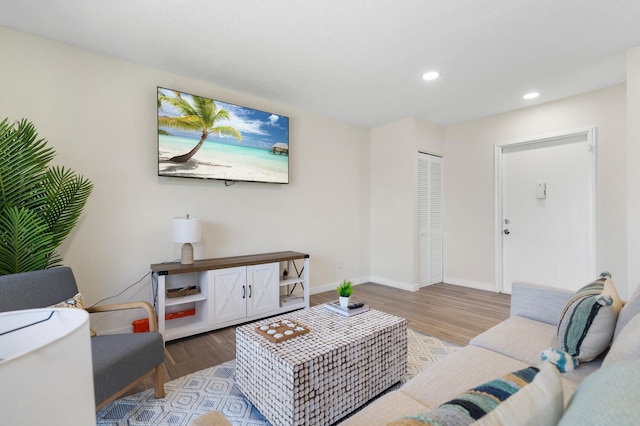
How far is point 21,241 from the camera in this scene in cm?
190

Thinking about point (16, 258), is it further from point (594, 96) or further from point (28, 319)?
point (594, 96)

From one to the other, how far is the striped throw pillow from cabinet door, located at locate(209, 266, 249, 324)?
249 centimetres

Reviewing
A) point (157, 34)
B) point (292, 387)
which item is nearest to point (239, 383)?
point (292, 387)

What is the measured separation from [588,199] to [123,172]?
4.94 m

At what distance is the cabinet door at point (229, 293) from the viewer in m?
2.84

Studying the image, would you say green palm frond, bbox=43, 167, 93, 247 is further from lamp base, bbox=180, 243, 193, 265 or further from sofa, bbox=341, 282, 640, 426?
sofa, bbox=341, 282, 640, 426

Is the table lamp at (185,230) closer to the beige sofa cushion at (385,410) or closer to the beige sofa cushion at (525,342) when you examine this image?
the beige sofa cushion at (385,410)

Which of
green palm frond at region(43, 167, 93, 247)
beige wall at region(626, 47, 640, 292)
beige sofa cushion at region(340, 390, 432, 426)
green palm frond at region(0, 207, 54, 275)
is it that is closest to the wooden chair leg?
green palm frond at region(0, 207, 54, 275)

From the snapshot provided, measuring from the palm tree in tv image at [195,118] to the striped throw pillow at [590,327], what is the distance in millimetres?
3120

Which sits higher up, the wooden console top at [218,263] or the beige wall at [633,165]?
the beige wall at [633,165]

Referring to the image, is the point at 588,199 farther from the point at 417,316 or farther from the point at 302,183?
the point at 302,183

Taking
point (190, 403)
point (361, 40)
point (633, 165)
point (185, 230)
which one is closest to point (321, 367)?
point (190, 403)

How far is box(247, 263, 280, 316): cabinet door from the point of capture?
120 inches

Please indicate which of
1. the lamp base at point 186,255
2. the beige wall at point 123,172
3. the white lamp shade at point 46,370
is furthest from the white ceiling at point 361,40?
the white lamp shade at point 46,370
